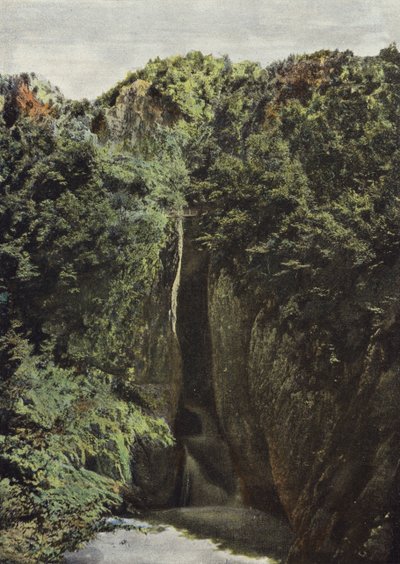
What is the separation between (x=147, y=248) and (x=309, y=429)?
464cm

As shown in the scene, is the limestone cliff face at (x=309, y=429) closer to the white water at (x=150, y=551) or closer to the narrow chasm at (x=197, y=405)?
the narrow chasm at (x=197, y=405)

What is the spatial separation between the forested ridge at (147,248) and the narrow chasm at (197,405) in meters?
0.53

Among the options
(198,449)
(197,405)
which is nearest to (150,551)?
(198,449)

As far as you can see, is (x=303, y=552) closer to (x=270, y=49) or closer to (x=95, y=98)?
(x=270, y=49)

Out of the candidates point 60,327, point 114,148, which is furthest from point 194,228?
point 60,327

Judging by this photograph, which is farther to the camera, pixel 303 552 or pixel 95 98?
pixel 95 98

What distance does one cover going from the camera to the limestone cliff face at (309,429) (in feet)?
40.0

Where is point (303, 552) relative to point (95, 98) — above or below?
below

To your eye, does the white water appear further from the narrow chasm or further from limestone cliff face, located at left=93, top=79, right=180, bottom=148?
limestone cliff face, located at left=93, top=79, right=180, bottom=148

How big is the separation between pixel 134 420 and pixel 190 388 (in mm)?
1893

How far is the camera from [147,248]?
629 inches

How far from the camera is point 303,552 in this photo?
12883mm

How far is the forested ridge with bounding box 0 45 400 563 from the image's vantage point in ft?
44.9

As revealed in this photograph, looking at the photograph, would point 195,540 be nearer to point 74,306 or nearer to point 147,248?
point 74,306
